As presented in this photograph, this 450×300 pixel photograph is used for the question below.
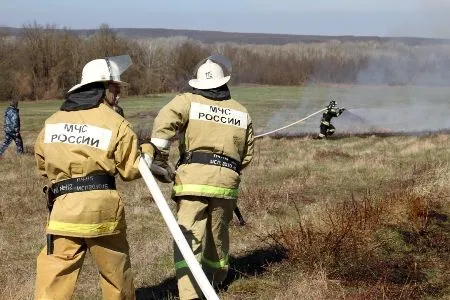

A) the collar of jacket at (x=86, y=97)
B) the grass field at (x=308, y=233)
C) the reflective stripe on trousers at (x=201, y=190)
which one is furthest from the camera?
the grass field at (x=308, y=233)

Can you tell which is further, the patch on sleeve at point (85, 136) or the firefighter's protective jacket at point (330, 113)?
the firefighter's protective jacket at point (330, 113)

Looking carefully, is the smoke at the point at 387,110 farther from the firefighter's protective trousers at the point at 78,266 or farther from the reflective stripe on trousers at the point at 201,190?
the firefighter's protective trousers at the point at 78,266

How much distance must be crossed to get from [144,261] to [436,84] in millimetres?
20532

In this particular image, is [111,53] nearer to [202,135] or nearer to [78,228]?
[202,135]

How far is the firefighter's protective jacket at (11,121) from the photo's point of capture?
608 inches

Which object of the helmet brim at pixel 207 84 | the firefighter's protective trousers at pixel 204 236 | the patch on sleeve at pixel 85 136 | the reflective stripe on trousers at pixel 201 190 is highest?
the helmet brim at pixel 207 84

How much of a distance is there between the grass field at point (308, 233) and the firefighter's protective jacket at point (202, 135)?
94 cm

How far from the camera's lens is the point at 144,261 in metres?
5.94

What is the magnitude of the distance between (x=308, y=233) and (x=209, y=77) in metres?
1.62

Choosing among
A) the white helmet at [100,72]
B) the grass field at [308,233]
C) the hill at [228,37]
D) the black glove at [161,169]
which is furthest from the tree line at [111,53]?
the hill at [228,37]

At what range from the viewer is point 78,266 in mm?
3850

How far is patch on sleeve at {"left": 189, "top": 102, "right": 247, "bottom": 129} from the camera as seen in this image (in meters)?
4.59

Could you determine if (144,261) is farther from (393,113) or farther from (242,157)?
(393,113)

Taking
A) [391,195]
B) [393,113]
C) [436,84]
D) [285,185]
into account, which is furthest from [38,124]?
[391,195]
